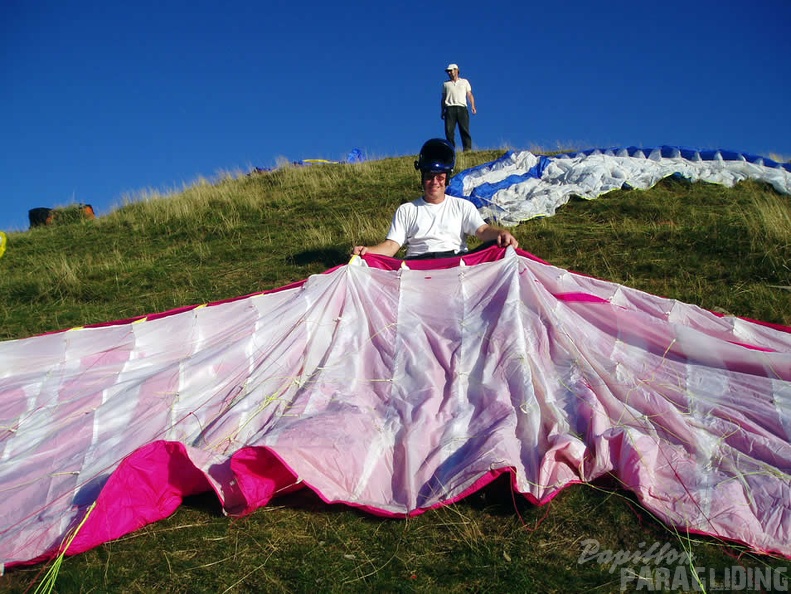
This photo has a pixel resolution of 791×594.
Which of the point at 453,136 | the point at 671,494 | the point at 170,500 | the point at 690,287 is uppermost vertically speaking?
the point at 453,136

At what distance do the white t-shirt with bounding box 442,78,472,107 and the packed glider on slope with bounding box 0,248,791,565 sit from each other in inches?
305

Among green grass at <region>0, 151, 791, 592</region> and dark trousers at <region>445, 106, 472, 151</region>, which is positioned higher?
dark trousers at <region>445, 106, 472, 151</region>

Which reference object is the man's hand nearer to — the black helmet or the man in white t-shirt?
the man in white t-shirt

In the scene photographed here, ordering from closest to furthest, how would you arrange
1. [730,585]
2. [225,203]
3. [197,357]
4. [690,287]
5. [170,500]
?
[730,585]
[170,500]
[197,357]
[690,287]
[225,203]

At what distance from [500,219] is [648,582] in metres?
6.08

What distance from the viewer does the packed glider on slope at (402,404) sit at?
124 inches

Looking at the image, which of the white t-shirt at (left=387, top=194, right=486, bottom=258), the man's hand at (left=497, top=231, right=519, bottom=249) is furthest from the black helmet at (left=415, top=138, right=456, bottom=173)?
the man's hand at (left=497, top=231, right=519, bottom=249)

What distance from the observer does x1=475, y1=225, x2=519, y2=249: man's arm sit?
489 cm

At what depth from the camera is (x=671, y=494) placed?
3080 mm

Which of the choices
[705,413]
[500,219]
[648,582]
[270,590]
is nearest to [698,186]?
[500,219]

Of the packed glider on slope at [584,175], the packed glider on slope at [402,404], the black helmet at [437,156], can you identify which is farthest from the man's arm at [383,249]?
the packed glider on slope at [584,175]

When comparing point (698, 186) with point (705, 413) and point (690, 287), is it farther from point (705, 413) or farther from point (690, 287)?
point (705, 413)

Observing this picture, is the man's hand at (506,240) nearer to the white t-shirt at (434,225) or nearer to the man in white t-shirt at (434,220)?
the man in white t-shirt at (434,220)

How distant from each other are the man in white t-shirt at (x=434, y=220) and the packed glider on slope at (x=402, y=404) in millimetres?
612
